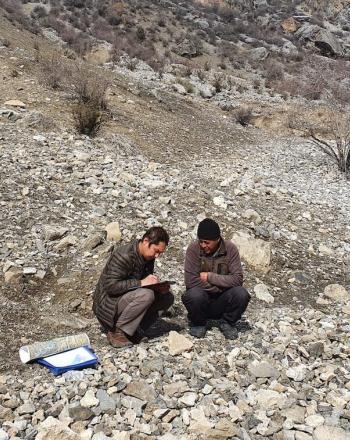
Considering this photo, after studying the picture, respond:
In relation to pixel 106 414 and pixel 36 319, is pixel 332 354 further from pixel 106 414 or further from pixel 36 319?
pixel 36 319

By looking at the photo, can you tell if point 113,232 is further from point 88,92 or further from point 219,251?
point 88,92

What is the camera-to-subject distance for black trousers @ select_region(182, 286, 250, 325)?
4447 millimetres

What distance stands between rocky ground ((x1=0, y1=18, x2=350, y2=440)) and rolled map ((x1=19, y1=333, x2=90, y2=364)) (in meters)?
0.10

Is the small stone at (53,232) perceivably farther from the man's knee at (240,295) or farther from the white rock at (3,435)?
the white rock at (3,435)

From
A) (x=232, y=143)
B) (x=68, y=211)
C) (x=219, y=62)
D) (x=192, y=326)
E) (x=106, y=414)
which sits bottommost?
(x=219, y=62)

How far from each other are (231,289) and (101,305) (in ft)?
3.93

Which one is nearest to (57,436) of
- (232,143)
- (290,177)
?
(290,177)

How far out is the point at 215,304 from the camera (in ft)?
15.1

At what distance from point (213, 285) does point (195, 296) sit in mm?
219

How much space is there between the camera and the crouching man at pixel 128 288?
4.05m

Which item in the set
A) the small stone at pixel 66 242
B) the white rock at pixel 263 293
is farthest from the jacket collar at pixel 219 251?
the small stone at pixel 66 242

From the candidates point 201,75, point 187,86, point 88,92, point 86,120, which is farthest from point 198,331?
point 201,75

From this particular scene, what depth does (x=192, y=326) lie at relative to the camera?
464 cm

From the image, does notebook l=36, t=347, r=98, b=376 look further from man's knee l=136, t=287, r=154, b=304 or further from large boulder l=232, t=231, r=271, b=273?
large boulder l=232, t=231, r=271, b=273
